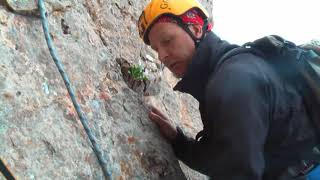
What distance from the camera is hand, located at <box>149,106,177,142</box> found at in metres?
4.01

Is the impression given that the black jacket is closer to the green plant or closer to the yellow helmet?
the yellow helmet

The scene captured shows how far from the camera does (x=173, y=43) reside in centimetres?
355

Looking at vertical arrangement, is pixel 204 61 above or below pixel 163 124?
above

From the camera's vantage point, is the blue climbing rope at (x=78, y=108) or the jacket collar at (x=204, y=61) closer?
the blue climbing rope at (x=78, y=108)

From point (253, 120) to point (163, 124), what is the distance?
1.37 meters

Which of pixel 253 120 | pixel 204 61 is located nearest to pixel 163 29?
pixel 204 61

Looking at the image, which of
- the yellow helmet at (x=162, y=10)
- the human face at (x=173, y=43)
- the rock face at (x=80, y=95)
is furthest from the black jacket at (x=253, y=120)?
the rock face at (x=80, y=95)

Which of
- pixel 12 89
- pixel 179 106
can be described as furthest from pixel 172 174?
pixel 12 89

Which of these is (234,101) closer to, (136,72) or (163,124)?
(163,124)

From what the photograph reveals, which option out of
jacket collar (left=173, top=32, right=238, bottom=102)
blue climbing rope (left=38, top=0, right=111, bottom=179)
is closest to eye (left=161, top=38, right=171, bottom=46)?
jacket collar (left=173, top=32, right=238, bottom=102)

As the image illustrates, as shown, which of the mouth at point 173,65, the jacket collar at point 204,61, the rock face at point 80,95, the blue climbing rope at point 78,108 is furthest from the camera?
the mouth at point 173,65

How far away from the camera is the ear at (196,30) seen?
360 centimetres

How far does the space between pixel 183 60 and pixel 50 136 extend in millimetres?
1315

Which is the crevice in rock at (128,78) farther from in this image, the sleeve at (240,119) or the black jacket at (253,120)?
the sleeve at (240,119)
